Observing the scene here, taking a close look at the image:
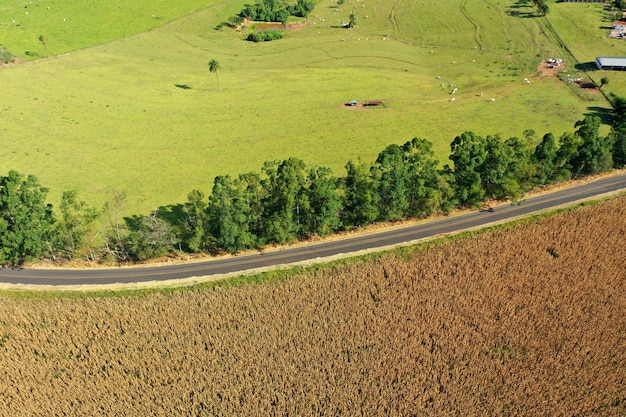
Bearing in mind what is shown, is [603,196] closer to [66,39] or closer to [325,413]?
[325,413]

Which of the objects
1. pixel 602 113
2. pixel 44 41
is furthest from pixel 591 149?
pixel 44 41

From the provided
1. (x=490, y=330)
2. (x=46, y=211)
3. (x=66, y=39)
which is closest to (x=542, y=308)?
(x=490, y=330)

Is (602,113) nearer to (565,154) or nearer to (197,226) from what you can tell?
(565,154)

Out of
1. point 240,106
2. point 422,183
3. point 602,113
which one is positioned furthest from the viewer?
point 240,106

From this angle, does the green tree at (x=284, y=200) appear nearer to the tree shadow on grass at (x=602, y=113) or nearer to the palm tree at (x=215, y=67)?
the palm tree at (x=215, y=67)

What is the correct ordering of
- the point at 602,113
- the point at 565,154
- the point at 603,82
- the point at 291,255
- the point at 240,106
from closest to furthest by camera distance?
the point at 291,255
the point at 565,154
the point at 602,113
the point at 240,106
the point at 603,82

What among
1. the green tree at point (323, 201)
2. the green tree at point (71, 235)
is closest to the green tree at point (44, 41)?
the green tree at point (71, 235)
